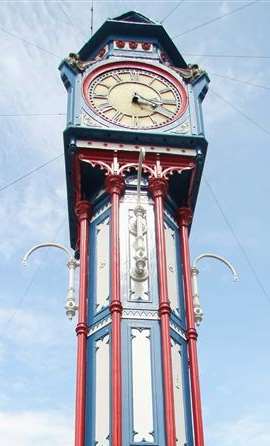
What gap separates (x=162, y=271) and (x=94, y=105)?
434 cm

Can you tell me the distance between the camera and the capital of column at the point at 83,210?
53.5 ft

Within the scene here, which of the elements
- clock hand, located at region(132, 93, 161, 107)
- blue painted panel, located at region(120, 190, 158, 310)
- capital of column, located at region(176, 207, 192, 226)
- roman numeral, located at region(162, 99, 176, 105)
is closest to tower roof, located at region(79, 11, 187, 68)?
roman numeral, located at region(162, 99, 176, 105)

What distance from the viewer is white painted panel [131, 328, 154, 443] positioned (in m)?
12.8

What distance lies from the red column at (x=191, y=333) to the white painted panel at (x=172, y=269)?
0.59 feet

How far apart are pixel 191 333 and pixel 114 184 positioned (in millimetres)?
3315

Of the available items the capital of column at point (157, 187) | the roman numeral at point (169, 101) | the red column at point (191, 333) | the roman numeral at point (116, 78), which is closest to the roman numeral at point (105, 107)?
the roman numeral at point (116, 78)

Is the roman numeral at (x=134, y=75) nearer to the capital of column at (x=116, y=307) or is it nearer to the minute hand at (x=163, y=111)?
the minute hand at (x=163, y=111)

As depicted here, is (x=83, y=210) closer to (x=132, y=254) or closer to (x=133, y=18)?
(x=132, y=254)

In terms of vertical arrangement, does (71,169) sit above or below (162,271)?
above

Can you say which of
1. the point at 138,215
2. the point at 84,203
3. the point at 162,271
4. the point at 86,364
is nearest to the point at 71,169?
the point at 84,203

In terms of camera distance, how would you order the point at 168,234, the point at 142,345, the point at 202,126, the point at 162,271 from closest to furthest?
the point at 142,345 < the point at 162,271 < the point at 168,234 < the point at 202,126

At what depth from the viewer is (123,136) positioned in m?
16.5

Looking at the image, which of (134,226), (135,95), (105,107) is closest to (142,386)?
(134,226)

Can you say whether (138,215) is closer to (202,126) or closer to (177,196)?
(177,196)
